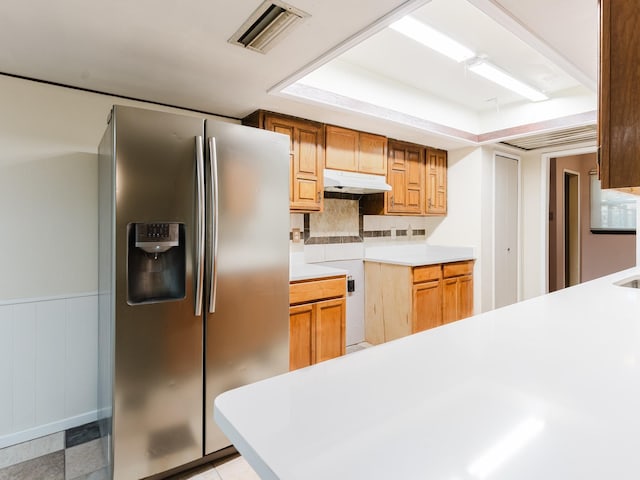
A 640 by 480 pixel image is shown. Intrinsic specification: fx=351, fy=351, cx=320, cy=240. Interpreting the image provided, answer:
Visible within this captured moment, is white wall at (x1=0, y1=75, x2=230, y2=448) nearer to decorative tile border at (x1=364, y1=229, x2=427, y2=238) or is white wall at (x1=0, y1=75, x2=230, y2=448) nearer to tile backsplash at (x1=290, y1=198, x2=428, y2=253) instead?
tile backsplash at (x1=290, y1=198, x2=428, y2=253)

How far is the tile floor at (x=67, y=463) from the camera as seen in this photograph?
180cm

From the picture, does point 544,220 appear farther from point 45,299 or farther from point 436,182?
point 45,299

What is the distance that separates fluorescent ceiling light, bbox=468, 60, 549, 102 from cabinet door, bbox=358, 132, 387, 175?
0.96m

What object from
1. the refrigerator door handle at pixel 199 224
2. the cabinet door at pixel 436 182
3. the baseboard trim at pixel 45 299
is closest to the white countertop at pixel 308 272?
the refrigerator door handle at pixel 199 224

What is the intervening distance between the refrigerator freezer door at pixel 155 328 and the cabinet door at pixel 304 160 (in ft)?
3.33

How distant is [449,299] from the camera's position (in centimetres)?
370

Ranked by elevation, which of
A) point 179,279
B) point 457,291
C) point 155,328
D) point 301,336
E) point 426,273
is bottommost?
point 301,336

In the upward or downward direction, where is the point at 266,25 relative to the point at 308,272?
upward

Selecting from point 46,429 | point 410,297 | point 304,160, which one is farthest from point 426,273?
point 46,429

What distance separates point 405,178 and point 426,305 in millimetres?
1304

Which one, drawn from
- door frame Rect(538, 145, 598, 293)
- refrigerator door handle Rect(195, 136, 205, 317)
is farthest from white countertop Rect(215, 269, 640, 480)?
door frame Rect(538, 145, 598, 293)

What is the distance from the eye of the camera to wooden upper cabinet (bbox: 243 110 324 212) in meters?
2.69

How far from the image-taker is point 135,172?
5.36 feet

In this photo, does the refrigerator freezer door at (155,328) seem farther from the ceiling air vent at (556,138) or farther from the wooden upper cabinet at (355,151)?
the ceiling air vent at (556,138)
